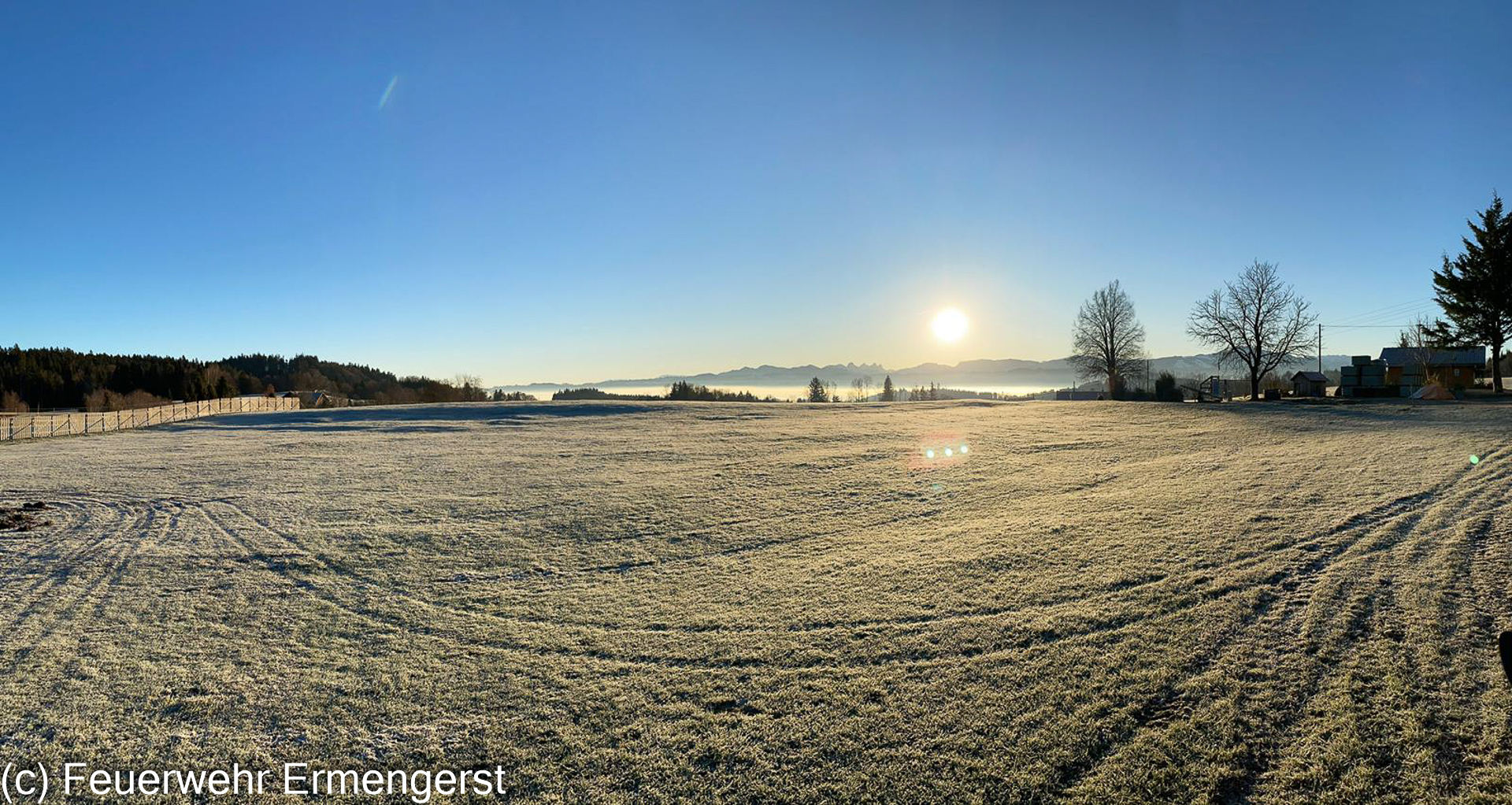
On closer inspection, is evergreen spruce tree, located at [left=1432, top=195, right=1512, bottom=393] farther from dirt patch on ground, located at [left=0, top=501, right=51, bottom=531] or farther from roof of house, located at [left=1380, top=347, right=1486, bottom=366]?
dirt patch on ground, located at [left=0, top=501, right=51, bottom=531]

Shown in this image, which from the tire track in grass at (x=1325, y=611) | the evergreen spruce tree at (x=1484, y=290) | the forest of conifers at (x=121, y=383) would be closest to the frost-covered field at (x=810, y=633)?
the tire track in grass at (x=1325, y=611)

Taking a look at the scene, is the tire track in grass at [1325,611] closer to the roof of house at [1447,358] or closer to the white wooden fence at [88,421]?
the white wooden fence at [88,421]

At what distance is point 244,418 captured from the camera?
39.2 meters

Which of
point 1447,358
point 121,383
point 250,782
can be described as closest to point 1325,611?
point 250,782

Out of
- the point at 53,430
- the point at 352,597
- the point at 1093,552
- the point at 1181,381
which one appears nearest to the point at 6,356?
the point at 53,430

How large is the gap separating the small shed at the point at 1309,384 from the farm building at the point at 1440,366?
160 inches

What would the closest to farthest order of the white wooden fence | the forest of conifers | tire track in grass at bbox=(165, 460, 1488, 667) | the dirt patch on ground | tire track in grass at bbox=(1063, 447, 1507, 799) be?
1. tire track in grass at bbox=(1063, 447, 1507, 799)
2. tire track in grass at bbox=(165, 460, 1488, 667)
3. the dirt patch on ground
4. the white wooden fence
5. the forest of conifers

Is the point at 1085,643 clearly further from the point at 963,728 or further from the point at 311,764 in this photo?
the point at 311,764

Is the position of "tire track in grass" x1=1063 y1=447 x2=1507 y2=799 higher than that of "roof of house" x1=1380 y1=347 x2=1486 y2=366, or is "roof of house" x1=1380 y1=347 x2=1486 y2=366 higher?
"roof of house" x1=1380 y1=347 x2=1486 y2=366

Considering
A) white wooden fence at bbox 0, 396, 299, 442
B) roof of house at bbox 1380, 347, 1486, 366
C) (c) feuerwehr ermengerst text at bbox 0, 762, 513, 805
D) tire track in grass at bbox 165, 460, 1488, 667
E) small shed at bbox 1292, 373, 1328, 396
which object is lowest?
(c) feuerwehr ermengerst text at bbox 0, 762, 513, 805

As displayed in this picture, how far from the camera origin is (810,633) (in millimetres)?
5941

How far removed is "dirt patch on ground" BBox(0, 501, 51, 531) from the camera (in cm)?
1069

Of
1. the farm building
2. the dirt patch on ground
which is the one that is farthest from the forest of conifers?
the farm building

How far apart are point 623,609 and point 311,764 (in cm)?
297
